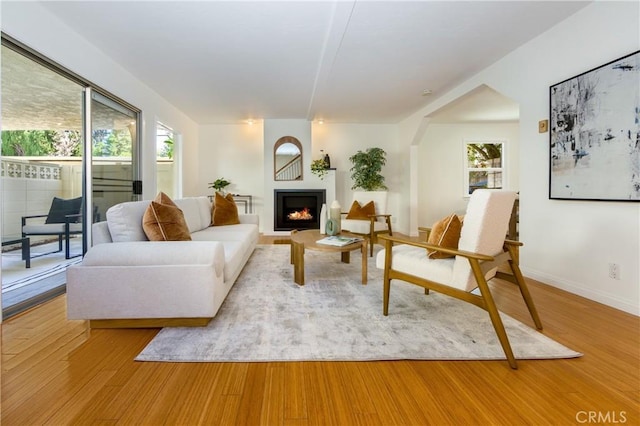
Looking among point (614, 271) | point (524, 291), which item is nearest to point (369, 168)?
point (614, 271)

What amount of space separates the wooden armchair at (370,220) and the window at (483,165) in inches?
119

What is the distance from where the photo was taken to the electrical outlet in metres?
2.28

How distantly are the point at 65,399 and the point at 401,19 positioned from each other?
11.5 ft

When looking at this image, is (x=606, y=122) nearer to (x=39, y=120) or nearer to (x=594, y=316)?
(x=594, y=316)

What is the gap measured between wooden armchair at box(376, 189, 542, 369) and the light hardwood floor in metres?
0.26

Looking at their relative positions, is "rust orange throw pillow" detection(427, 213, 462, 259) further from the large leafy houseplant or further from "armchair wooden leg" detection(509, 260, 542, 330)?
the large leafy houseplant

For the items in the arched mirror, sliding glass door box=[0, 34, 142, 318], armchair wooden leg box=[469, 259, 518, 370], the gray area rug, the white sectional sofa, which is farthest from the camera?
the arched mirror

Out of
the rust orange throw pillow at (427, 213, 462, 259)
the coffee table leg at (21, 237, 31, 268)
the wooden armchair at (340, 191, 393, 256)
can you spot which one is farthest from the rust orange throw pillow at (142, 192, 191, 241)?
the wooden armchair at (340, 191, 393, 256)

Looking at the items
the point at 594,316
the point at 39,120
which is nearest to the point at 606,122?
the point at 594,316

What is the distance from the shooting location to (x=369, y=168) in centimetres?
630

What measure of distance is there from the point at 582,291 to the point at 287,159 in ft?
17.4

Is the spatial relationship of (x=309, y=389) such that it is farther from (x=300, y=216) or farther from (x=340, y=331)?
(x=300, y=216)

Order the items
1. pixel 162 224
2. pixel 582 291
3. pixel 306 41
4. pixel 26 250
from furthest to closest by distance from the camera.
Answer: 1. pixel 26 250
2. pixel 306 41
3. pixel 582 291
4. pixel 162 224

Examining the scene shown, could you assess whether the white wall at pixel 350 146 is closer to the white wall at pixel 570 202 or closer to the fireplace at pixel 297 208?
the fireplace at pixel 297 208
